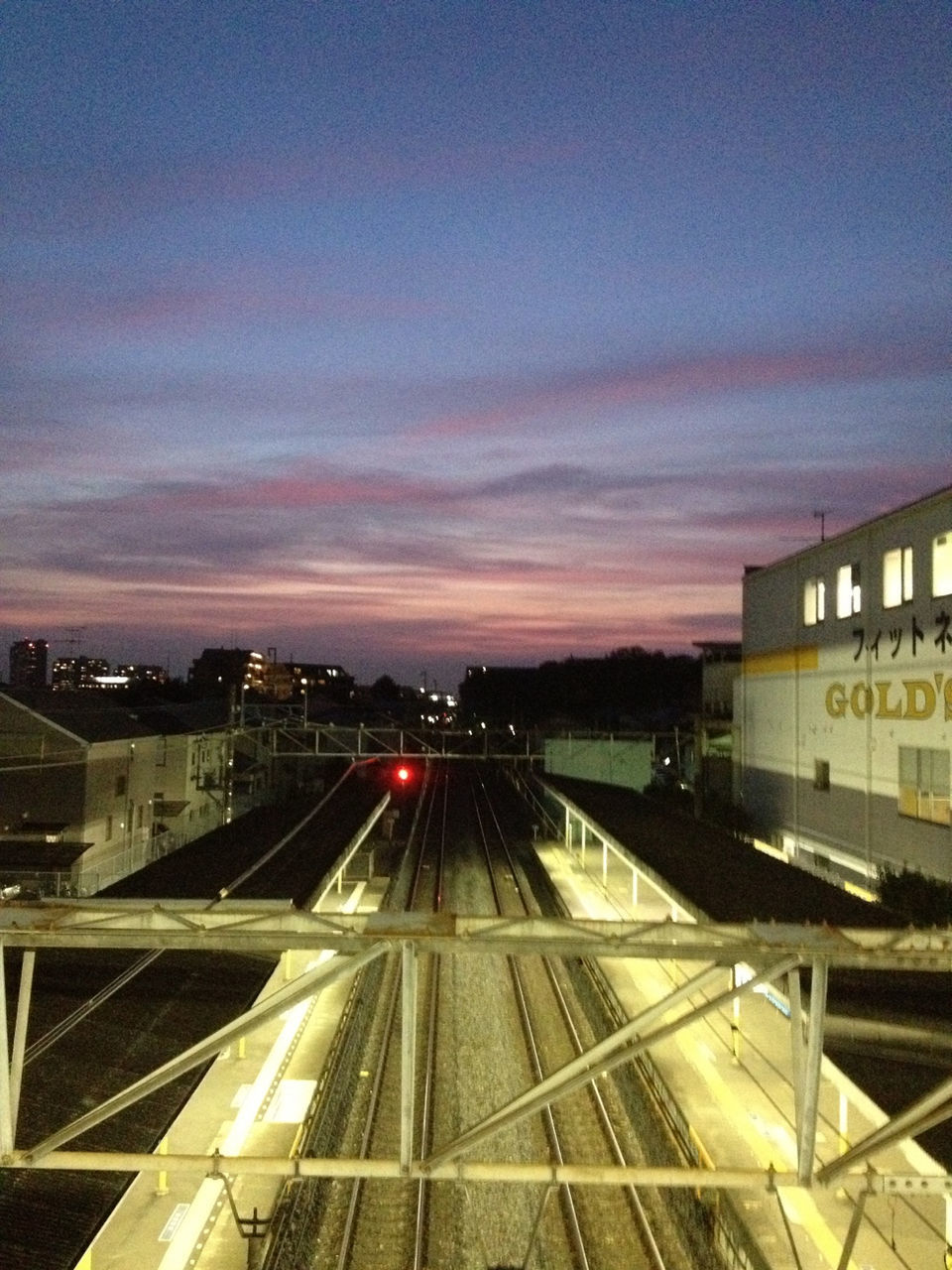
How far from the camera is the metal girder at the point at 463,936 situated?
422cm

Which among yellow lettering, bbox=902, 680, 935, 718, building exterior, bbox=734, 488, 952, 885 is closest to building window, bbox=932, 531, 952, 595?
building exterior, bbox=734, 488, 952, 885

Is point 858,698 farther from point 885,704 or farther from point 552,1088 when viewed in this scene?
point 552,1088

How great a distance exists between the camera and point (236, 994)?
801cm

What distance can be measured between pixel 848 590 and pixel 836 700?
5.68 ft

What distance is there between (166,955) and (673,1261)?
16.6 ft

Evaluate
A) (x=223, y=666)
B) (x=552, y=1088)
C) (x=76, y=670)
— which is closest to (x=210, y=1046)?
(x=552, y=1088)

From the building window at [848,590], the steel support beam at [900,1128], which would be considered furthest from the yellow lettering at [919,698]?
the steel support beam at [900,1128]

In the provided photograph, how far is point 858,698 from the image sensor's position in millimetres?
14273

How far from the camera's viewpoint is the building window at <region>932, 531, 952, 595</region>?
39.4 ft

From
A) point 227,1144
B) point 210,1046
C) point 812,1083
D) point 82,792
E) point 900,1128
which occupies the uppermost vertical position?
point 210,1046

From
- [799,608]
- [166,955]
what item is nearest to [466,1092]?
[166,955]

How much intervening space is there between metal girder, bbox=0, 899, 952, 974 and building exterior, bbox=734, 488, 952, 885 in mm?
8562

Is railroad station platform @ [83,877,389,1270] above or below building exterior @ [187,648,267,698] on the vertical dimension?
below

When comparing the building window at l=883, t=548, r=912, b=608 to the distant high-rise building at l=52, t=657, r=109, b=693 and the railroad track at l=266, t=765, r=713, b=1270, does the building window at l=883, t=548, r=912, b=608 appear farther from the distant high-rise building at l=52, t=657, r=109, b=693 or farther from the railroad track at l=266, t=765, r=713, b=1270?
the distant high-rise building at l=52, t=657, r=109, b=693
